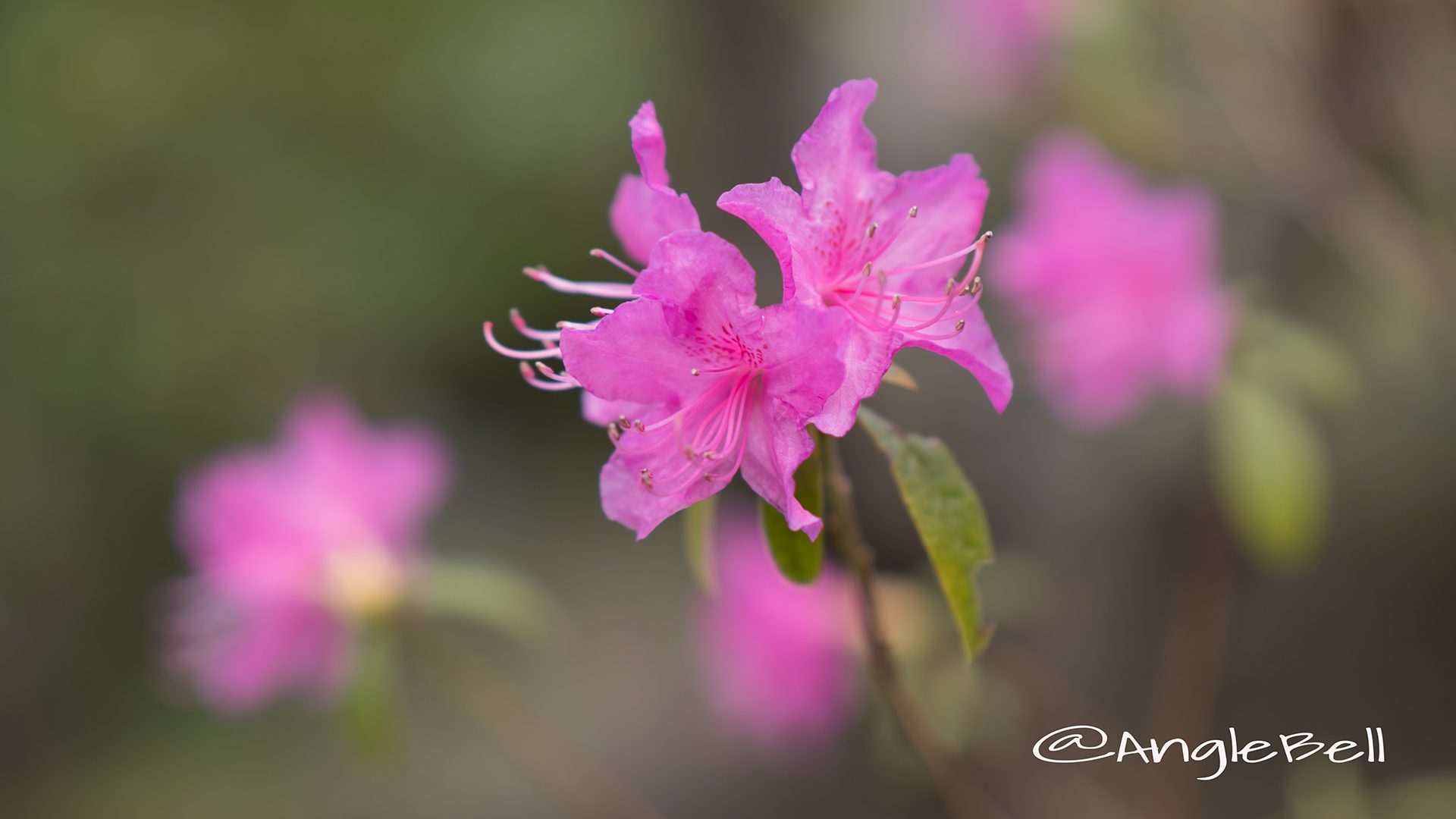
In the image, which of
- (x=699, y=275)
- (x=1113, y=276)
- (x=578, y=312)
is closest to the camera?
(x=699, y=275)

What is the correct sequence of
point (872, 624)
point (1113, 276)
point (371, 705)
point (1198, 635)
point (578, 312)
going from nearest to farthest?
point (872, 624), point (371, 705), point (1113, 276), point (1198, 635), point (578, 312)

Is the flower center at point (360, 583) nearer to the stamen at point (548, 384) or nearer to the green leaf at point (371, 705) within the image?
the green leaf at point (371, 705)

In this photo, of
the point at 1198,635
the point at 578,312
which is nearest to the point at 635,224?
the point at 1198,635

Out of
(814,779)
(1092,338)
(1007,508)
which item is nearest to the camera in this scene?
(1092,338)

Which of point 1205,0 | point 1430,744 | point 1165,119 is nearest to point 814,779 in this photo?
point 1430,744

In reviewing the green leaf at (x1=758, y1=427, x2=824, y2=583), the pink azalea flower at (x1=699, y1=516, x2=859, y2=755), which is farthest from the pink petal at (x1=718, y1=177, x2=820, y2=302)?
the pink azalea flower at (x1=699, y1=516, x2=859, y2=755)

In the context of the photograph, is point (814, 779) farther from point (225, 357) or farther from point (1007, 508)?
point (225, 357)

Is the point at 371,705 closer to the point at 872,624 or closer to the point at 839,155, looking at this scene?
the point at 872,624
